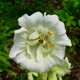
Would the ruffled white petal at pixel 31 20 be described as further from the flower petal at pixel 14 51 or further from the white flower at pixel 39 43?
the flower petal at pixel 14 51

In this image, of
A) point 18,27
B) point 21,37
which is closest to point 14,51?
point 21,37

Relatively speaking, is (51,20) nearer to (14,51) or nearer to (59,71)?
(14,51)

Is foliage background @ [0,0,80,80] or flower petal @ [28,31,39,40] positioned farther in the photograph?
foliage background @ [0,0,80,80]

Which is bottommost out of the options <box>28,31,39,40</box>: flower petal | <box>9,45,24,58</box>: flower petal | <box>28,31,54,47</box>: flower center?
<box>9,45,24,58</box>: flower petal

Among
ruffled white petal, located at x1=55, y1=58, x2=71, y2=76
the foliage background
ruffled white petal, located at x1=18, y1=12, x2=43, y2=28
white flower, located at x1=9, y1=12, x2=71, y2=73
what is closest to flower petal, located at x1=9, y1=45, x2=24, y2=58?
white flower, located at x1=9, y1=12, x2=71, y2=73

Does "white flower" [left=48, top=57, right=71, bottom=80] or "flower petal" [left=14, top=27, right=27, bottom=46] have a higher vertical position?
"flower petal" [left=14, top=27, right=27, bottom=46]

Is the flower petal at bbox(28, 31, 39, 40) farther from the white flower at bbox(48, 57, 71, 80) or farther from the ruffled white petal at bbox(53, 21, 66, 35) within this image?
the white flower at bbox(48, 57, 71, 80)

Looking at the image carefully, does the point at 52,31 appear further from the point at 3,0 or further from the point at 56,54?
the point at 3,0

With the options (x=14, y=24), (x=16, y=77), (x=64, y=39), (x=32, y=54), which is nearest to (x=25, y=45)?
(x=32, y=54)
